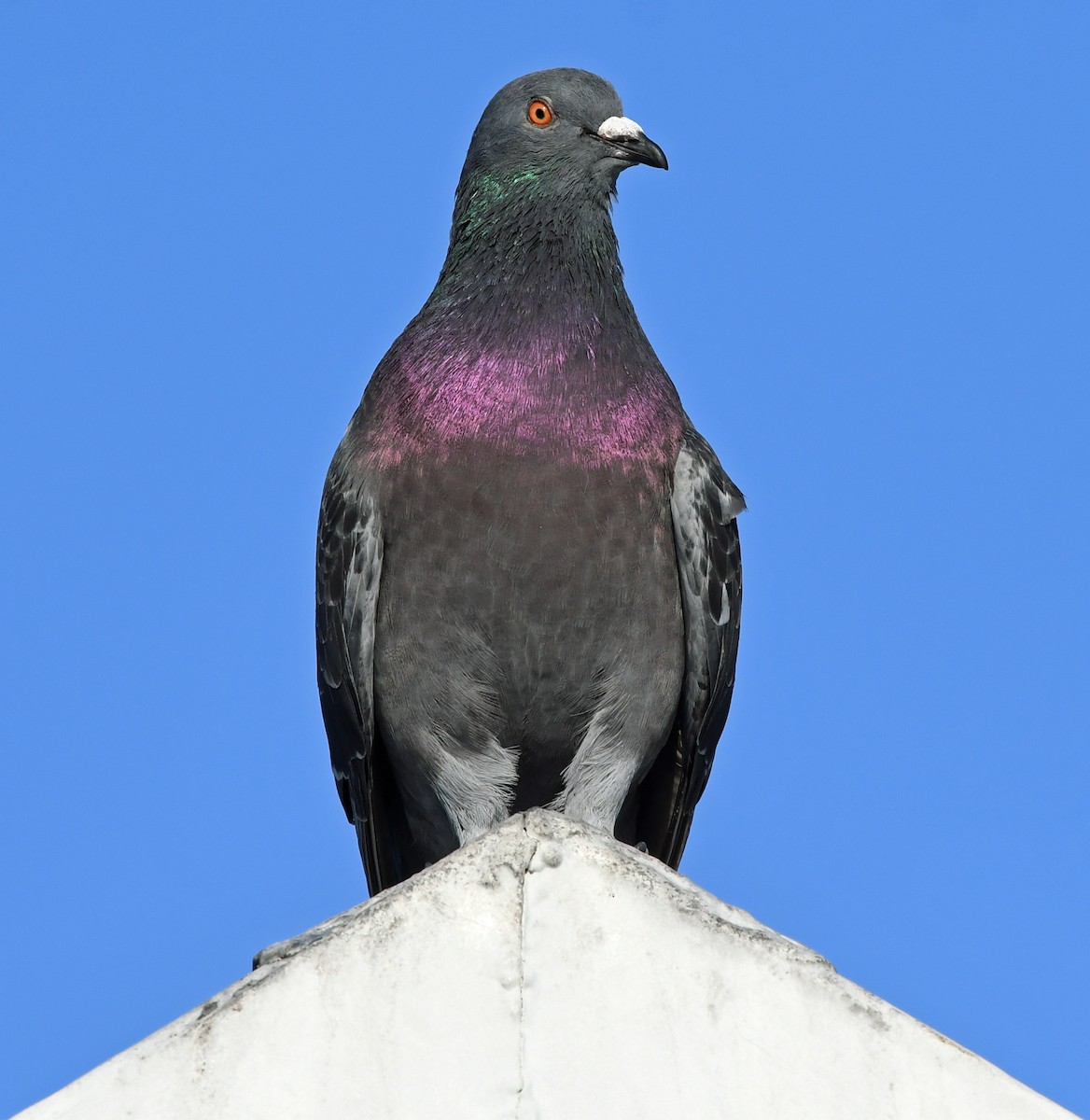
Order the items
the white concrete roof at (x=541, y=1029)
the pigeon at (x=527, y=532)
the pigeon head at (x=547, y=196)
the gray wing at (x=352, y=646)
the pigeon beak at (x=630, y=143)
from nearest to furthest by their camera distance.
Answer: the white concrete roof at (x=541, y=1029), the pigeon at (x=527, y=532), the gray wing at (x=352, y=646), the pigeon head at (x=547, y=196), the pigeon beak at (x=630, y=143)

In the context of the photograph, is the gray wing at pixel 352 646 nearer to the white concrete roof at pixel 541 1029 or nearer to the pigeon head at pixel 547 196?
the pigeon head at pixel 547 196

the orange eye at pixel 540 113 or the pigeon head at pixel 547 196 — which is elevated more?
the orange eye at pixel 540 113

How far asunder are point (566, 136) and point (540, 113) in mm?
204

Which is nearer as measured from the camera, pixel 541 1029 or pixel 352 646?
pixel 541 1029

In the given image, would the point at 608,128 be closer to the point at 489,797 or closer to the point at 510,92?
the point at 510,92

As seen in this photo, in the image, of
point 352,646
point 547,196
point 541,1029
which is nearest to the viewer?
point 541,1029

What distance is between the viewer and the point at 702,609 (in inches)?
344

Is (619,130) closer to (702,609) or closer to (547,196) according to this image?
(547,196)

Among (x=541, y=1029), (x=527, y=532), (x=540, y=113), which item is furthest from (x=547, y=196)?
(x=541, y=1029)

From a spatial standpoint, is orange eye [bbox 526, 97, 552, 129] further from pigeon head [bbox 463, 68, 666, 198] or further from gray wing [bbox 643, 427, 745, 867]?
gray wing [bbox 643, 427, 745, 867]

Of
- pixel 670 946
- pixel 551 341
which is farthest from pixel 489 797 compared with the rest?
pixel 670 946

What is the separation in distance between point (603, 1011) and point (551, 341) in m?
3.77

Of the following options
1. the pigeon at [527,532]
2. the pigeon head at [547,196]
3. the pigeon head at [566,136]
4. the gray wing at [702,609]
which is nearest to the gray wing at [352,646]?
the pigeon at [527,532]

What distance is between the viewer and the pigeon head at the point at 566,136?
895 cm
